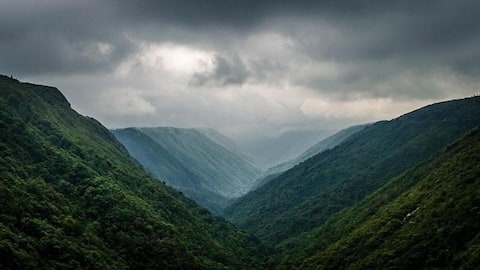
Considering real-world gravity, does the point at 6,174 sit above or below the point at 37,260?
above

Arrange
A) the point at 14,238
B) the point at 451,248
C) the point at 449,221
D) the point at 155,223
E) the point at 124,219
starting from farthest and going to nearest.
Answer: the point at 155,223
the point at 124,219
the point at 449,221
the point at 451,248
the point at 14,238

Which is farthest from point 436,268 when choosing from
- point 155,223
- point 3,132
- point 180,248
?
point 3,132

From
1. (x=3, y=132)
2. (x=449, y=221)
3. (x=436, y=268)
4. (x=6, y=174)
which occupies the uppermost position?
(x=3, y=132)

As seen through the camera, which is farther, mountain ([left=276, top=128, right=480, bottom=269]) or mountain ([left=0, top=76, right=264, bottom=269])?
mountain ([left=276, top=128, right=480, bottom=269])

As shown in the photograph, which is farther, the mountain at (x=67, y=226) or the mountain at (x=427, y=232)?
the mountain at (x=427, y=232)

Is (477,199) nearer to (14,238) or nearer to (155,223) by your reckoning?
(155,223)

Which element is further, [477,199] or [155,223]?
[155,223]

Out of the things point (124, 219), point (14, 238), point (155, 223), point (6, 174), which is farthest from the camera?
point (155, 223)

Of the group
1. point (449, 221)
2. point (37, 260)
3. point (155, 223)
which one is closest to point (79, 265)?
point (37, 260)

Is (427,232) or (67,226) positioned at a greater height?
(67,226)

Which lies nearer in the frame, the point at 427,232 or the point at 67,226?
the point at 427,232
